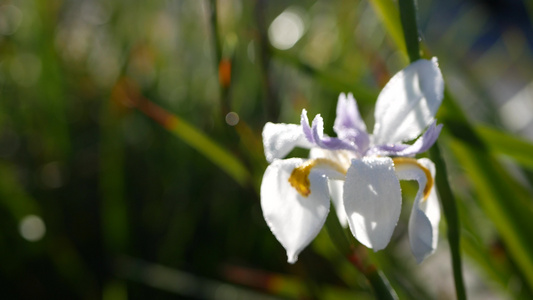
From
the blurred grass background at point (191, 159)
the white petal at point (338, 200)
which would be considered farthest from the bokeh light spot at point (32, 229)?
the white petal at point (338, 200)

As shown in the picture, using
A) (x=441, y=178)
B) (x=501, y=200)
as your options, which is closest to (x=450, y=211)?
(x=441, y=178)

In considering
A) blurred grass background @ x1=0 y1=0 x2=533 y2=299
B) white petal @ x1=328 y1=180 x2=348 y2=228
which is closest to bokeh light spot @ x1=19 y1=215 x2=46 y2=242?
blurred grass background @ x1=0 y1=0 x2=533 y2=299

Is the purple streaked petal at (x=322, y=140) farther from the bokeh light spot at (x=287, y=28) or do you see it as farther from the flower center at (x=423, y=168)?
the bokeh light spot at (x=287, y=28)

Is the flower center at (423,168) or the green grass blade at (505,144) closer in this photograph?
the flower center at (423,168)

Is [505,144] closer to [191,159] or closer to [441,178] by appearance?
[441,178]

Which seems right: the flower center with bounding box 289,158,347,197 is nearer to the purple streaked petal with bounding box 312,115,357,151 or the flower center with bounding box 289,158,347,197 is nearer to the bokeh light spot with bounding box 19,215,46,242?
the purple streaked petal with bounding box 312,115,357,151

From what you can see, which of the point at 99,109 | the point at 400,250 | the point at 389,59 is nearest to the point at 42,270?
the point at 99,109

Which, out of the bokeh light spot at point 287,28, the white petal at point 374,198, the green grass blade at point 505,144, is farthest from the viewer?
the bokeh light spot at point 287,28
